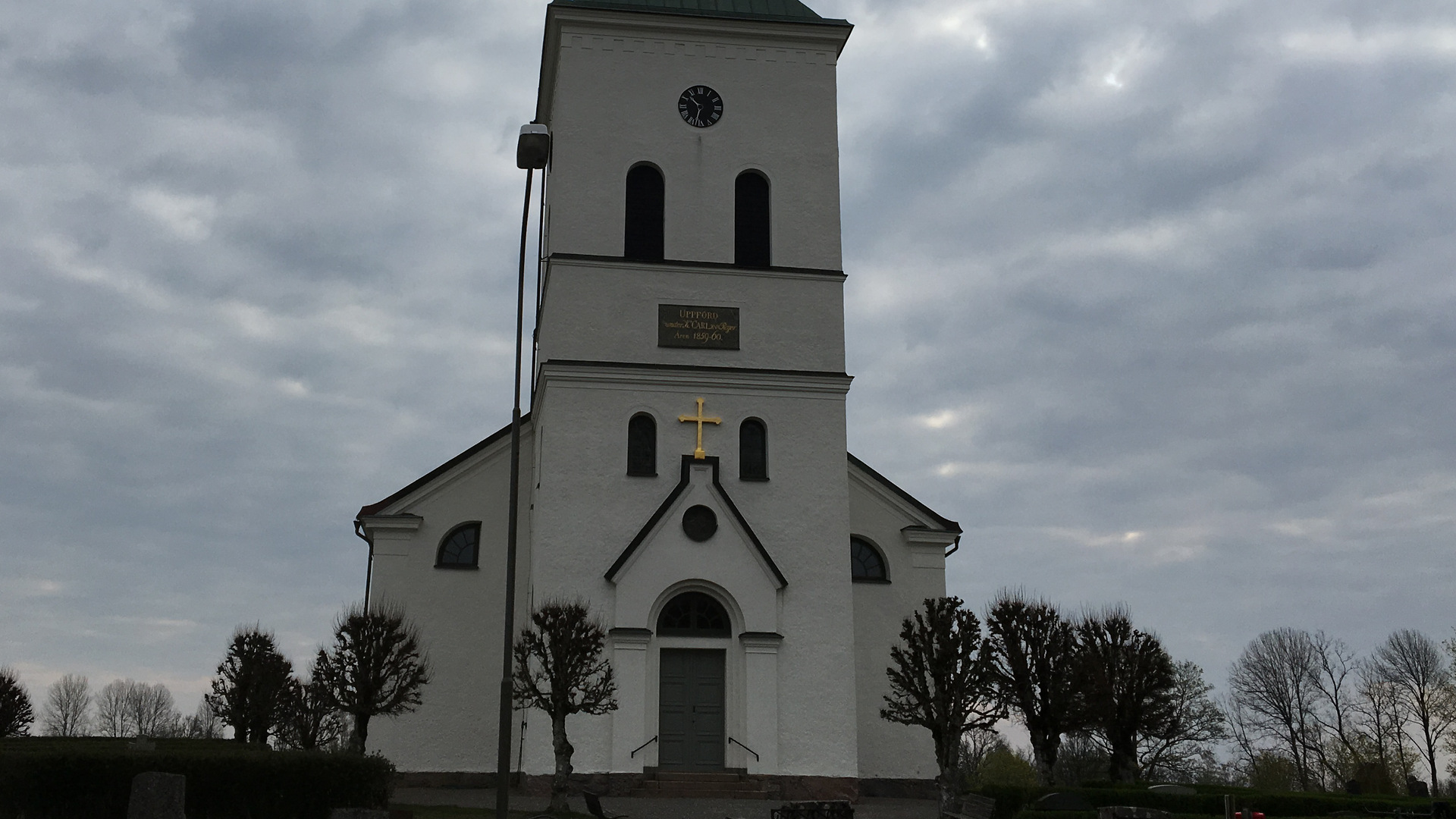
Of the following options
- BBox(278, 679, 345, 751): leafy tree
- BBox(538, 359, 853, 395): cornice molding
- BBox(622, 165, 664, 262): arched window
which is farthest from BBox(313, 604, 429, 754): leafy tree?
BBox(622, 165, 664, 262): arched window

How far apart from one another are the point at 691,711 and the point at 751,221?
1160 centimetres

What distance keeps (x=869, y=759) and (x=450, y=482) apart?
11902 millimetres

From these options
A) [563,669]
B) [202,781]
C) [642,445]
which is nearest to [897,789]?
[642,445]

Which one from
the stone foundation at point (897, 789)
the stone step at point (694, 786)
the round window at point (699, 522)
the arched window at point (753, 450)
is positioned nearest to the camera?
the stone step at point (694, 786)

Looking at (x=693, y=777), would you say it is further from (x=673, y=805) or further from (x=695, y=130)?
(x=695, y=130)

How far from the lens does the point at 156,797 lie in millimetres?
14219

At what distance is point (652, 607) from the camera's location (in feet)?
89.7

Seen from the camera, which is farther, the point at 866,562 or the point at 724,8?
the point at 724,8

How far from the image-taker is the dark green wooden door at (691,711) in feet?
87.9

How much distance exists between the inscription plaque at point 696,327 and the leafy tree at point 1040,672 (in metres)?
8.88

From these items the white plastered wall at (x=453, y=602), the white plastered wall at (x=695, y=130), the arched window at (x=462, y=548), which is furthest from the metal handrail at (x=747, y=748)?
the white plastered wall at (x=695, y=130)

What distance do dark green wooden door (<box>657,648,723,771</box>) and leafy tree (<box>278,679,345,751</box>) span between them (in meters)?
6.70

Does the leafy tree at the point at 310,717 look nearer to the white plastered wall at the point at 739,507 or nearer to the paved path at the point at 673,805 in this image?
the paved path at the point at 673,805

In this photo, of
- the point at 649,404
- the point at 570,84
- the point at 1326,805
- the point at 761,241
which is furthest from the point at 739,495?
the point at 1326,805
